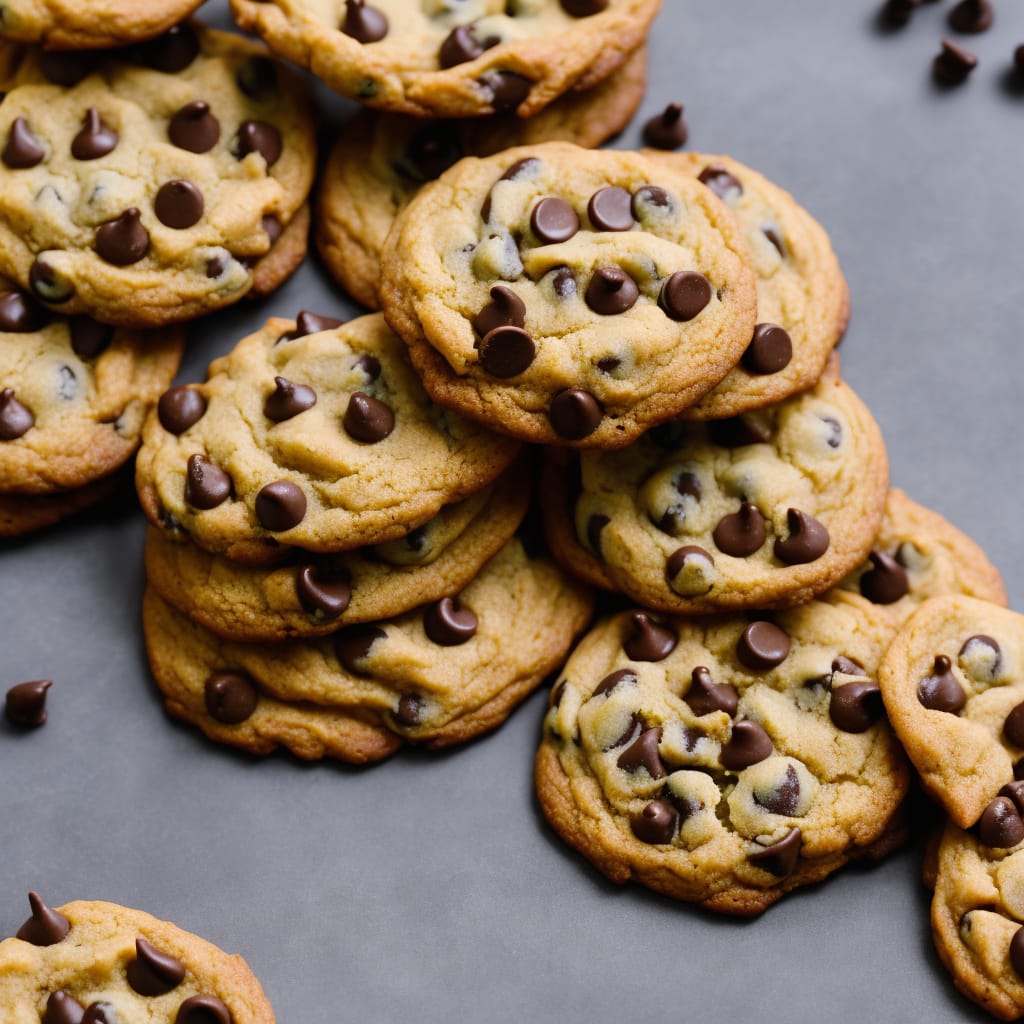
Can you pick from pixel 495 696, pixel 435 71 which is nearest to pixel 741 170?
pixel 435 71

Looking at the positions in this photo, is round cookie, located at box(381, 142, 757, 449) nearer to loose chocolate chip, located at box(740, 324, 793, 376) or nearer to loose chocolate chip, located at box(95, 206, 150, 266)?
loose chocolate chip, located at box(740, 324, 793, 376)

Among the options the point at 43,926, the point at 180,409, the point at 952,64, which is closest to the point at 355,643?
the point at 180,409

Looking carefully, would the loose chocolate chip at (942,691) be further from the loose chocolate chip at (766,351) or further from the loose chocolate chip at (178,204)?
the loose chocolate chip at (178,204)

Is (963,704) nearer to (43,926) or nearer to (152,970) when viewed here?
(152,970)

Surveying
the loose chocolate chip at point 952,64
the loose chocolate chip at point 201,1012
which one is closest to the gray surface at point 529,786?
the loose chocolate chip at point 952,64

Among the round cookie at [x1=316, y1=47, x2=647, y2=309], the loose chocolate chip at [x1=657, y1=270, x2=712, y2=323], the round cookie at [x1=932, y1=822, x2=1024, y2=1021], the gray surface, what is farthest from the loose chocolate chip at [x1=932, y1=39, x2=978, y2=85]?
the round cookie at [x1=932, y1=822, x2=1024, y2=1021]

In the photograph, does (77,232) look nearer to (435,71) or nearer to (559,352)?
(435,71)
